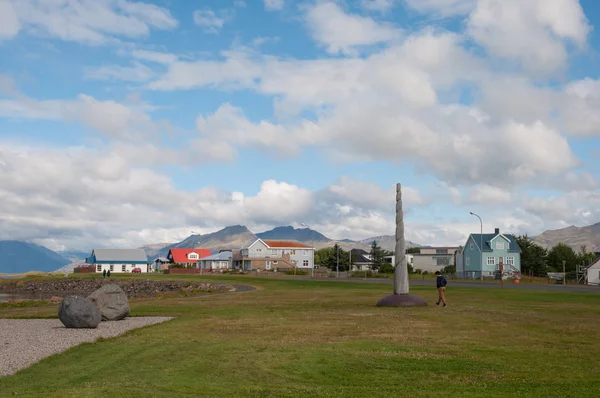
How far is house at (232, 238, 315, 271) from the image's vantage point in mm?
153250

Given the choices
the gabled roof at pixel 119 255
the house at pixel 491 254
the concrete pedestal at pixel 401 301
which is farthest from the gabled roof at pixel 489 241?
the gabled roof at pixel 119 255

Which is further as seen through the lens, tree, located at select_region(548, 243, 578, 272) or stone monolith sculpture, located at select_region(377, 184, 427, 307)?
tree, located at select_region(548, 243, 578, 272)

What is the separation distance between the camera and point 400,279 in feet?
119

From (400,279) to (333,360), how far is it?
20.0 m

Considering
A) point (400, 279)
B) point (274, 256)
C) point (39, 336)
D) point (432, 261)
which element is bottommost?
point (39, 336)

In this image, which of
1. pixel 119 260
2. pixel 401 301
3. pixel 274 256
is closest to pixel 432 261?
pixel 274 256

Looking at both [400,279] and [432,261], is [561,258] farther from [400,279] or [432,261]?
[400,279]

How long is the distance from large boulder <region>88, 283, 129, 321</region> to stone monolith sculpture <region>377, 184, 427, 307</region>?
587 inches

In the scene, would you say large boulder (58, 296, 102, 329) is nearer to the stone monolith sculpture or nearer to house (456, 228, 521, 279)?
the stone monolith sculpture

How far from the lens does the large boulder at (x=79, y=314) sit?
24.9m

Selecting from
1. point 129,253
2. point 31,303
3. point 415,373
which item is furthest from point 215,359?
point 129,253

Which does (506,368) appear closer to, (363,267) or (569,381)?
(569,381)

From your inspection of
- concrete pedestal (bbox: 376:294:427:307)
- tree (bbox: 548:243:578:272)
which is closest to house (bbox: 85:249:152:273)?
tree (bbox: 548:243:578:272)

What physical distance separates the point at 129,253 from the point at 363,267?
70485 millimetres
